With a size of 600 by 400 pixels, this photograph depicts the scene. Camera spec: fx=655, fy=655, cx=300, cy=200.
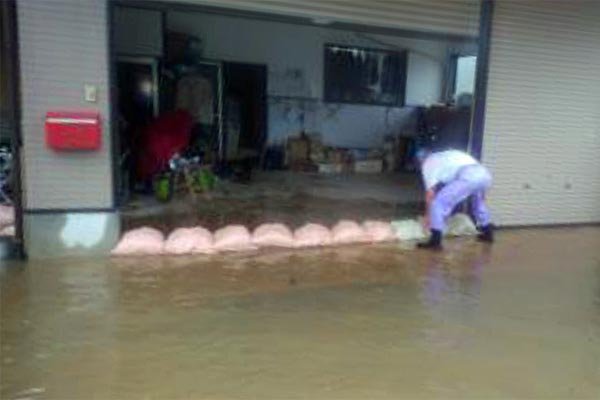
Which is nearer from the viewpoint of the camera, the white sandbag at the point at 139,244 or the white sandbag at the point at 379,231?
the white sandbag at the point at 139,244

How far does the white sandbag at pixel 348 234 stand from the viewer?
7016 mm

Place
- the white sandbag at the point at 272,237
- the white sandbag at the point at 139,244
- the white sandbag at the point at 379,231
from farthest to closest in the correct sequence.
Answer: the white sandbag at the point at 379,231 → the white sandbag at the point at 272,237 → the white sandbag at the point at 139,244

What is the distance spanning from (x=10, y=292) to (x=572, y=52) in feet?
23.1

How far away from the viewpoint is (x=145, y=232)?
6434mm

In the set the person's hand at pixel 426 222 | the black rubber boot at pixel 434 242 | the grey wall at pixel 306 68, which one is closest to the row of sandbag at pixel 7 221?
the black rubber boot at pixel 434 242

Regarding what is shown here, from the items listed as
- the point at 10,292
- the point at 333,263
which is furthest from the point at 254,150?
the point at 10,292

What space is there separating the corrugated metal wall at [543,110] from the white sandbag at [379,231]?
64.7 inches

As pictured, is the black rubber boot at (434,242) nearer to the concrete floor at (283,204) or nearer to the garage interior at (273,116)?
the concrete floor at (283,204)

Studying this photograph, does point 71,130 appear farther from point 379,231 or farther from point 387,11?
point 387,11

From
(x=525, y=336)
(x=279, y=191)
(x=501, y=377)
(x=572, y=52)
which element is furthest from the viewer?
(x=279, y=191)

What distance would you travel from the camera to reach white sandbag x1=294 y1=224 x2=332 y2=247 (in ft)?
22.5

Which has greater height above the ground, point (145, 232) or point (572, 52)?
point (572, 52)

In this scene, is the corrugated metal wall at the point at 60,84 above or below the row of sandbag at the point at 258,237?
above

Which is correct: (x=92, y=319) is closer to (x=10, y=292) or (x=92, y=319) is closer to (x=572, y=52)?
(x=10, y=292)
